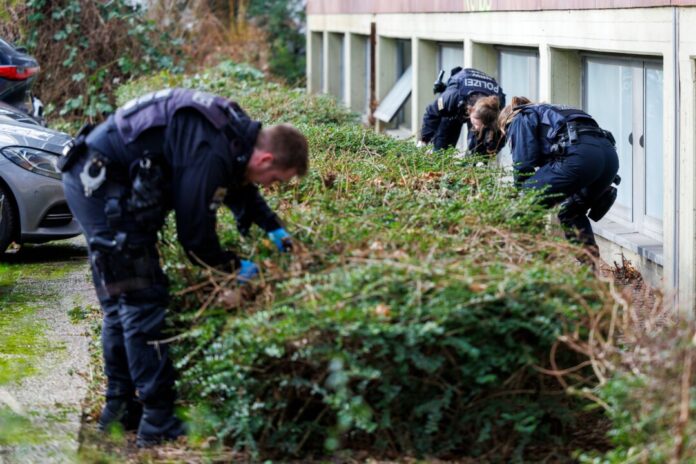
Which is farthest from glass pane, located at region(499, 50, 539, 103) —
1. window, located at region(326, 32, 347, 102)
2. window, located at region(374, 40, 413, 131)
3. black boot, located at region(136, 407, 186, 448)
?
window, located at region(326, 32, 347, 102)

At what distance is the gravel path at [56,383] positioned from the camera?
4734 millimetres

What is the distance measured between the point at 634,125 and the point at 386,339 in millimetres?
5526

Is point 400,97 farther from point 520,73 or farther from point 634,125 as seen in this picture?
point 634,125

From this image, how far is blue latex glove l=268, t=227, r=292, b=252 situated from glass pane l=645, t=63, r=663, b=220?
4403mm

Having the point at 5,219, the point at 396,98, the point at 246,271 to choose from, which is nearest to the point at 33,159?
the point at 5,219

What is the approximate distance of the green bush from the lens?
4.21m

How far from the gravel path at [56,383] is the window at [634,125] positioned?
4311 millimetres

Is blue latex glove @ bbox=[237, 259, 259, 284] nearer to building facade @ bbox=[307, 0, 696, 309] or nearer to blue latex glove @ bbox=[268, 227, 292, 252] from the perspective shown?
blue latex glove @ bbox=[268, 227, 292, 252]

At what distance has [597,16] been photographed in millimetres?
8867

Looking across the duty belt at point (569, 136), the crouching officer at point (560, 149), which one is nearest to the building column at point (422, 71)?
the crouching officer at point (560, 149)

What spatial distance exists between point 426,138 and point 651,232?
1.94 meters

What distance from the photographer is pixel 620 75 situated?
928 cm

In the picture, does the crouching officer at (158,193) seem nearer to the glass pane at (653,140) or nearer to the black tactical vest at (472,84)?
the black tactical vest at (472,84)

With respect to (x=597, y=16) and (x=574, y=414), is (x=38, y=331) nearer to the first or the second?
(x=574, y=414)
